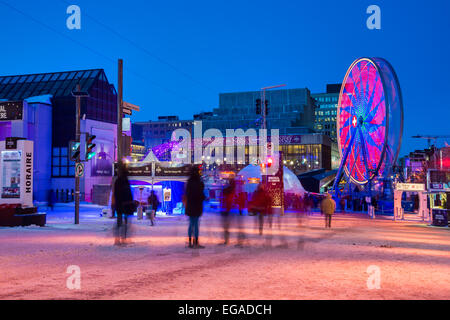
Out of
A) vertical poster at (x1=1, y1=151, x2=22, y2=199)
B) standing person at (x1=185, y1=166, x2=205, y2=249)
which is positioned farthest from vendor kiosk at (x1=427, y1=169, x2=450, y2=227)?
vertical poster at (x1=1, y1=151, x2=22, y2=199)

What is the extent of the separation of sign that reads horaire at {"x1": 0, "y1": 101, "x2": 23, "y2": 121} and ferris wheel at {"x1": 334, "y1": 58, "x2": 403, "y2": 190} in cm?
2598

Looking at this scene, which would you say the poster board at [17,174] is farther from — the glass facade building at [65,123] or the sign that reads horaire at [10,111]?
the glass facade building at [65,123]

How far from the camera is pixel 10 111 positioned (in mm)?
28000

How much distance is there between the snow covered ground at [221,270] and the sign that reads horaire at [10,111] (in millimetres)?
14402

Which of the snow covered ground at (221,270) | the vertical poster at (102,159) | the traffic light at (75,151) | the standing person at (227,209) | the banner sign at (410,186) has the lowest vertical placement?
the snow covered ground at (221,270)

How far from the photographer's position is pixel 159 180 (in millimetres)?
34031

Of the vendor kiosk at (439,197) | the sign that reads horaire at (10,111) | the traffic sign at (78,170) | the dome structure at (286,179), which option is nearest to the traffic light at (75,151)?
the traffic sign at (78,170)

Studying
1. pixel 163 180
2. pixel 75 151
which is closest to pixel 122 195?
pixel 75 151

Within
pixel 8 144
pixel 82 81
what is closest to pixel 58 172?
pixel 82 81

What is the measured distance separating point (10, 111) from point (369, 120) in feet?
96.5

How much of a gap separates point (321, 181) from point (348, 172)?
12.1 meters

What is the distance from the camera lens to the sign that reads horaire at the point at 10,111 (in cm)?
2780

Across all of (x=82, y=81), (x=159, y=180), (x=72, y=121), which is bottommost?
(x=159, y=180)
